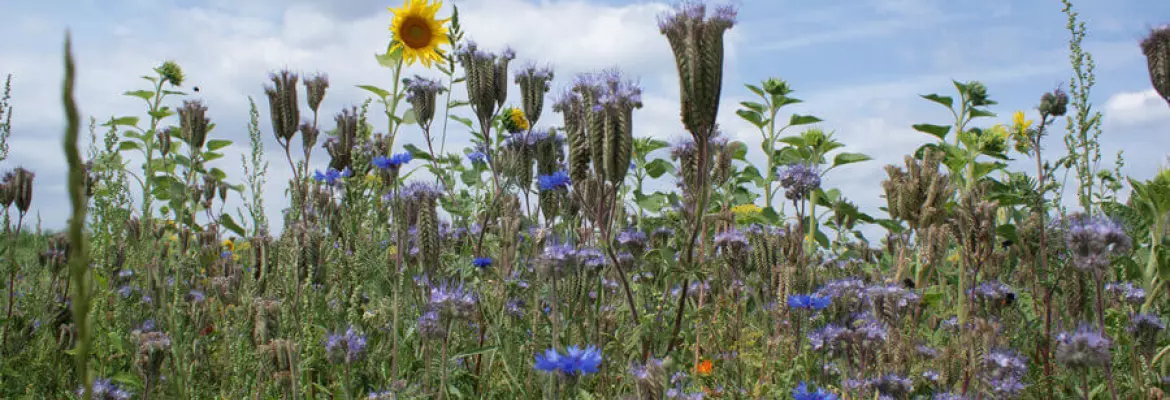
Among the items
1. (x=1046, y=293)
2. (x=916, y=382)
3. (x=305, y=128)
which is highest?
(x=305, y=128)

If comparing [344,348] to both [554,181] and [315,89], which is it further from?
[315,89]

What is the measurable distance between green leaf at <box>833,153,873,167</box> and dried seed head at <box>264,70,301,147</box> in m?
4.23

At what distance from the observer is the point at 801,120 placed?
6.57m

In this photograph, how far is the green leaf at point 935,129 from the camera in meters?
5.93

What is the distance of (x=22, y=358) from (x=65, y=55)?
3771 mm

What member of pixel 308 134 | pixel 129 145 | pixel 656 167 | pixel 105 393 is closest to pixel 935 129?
pixel 656 167

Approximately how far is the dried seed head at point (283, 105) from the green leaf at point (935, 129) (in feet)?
14.6

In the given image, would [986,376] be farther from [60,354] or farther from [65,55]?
[60,354]

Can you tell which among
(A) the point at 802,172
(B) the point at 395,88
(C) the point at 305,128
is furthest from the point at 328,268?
(A) the point at 802,172

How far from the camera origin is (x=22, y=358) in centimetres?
363

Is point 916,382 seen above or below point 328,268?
below

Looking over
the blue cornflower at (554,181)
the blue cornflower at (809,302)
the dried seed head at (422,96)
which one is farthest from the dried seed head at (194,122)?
the blue cornflower at (809,302)

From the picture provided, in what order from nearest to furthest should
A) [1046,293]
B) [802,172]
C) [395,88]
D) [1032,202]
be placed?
[1046,293]
[1032,202]
[802,172]
[395,88]

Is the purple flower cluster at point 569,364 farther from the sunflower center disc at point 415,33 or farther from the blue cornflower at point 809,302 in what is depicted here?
the sunflower center disc at point 415,33
